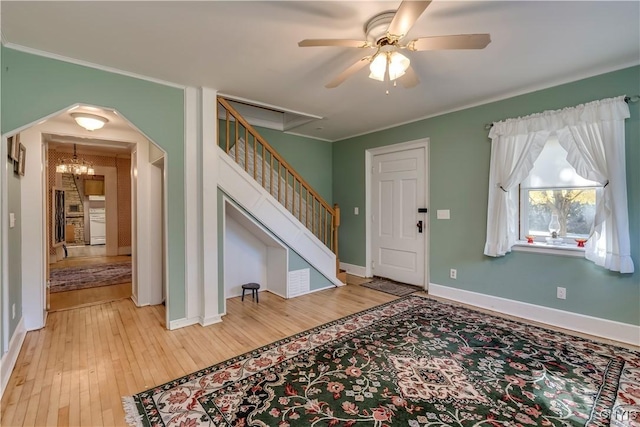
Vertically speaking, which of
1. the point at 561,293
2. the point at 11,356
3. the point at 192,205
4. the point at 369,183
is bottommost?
the point at 11,356

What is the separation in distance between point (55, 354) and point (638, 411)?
13.8 ft

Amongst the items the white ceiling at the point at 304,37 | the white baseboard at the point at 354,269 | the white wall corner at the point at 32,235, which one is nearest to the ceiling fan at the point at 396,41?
the white ceiling at the point at 304,37

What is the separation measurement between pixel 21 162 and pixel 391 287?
452cm

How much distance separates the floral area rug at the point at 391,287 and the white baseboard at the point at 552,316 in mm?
448

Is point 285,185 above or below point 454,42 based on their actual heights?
below

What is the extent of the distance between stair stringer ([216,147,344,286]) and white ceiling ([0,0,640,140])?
0.90 metres

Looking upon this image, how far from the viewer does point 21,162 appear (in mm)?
2750

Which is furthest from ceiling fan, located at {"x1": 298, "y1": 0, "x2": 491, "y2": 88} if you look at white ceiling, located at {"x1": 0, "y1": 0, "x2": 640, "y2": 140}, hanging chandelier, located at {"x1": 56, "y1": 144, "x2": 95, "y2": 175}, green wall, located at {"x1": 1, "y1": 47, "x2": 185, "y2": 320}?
hanging chandelier, located at {"x1": 56, "y1": 144, "x2": 95, "y2": 175}

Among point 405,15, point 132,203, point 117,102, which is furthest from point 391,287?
point 117,102

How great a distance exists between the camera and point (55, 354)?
2.46m

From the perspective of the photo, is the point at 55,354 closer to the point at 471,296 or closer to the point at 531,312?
the point at 471,296

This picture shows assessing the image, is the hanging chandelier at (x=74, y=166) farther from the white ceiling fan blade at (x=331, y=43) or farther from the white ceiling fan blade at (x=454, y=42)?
the white ceiling fan blade at (x=454, y=42)

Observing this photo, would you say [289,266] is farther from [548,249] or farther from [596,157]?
[596,157]

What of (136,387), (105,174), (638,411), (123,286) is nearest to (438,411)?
(638,411)
